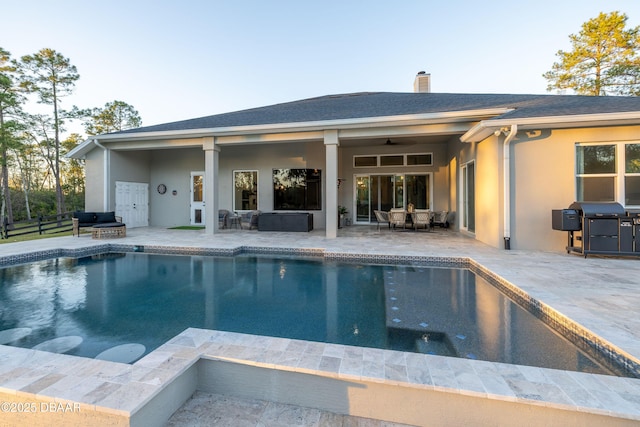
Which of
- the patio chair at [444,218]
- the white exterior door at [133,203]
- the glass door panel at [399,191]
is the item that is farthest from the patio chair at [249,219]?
the patio chair at [444,218]

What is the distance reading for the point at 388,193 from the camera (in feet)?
38.9

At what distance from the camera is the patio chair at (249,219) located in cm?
1056

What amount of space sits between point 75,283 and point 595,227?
30.8 ft

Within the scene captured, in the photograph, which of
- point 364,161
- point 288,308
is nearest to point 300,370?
point 288,308

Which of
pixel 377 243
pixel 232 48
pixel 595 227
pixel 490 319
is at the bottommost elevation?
pixel 490 319

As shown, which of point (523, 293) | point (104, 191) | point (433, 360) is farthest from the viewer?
point (104, 191)

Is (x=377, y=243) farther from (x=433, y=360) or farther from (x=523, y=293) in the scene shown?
(x=433, y=360)

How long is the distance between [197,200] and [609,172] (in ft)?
41.1

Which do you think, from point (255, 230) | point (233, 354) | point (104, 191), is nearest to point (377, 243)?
point (255, 230)

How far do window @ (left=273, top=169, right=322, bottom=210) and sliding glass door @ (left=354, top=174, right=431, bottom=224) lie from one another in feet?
6.92

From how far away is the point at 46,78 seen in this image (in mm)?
16203

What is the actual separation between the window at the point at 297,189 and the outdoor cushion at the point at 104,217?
5.32 m

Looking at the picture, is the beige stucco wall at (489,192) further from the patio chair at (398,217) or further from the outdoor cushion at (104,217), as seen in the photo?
the outdoor cushion at (104,217)

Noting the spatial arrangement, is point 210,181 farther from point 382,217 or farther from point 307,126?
point 382,217
